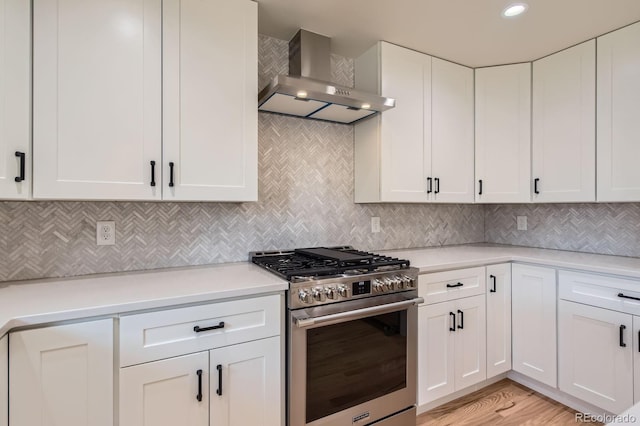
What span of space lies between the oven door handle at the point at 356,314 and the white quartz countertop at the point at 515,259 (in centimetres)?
24

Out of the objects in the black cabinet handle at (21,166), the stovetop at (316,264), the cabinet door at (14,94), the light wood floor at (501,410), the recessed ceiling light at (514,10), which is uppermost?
the recessed ceiling light at (514,10)

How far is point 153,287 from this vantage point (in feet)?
4.77

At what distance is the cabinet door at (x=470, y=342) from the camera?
2.13m

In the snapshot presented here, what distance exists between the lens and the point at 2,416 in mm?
1050

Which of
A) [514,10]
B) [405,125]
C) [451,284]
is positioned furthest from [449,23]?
[451,284]

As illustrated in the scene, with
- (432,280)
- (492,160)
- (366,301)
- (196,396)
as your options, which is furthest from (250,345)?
(492,160)

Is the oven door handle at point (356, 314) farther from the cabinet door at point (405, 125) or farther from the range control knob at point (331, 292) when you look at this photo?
the cabinet door at point (405, 125)

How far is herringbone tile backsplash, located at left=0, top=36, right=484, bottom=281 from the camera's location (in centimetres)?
162

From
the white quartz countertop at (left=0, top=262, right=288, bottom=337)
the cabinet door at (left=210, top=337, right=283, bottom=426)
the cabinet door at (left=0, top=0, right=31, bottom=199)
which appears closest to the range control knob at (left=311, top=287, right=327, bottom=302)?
the white quartz countertop at (left=0, top=262, right=288, bottom=337)

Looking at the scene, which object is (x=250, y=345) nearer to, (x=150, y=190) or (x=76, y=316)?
(x=76, y=316)

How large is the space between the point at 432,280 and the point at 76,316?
1.78 metres

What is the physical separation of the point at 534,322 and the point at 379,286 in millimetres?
1297

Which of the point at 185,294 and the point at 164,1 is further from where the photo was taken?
the point at 164,1

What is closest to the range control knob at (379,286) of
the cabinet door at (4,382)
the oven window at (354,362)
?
the oven window at (354,362)
